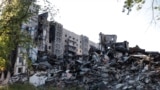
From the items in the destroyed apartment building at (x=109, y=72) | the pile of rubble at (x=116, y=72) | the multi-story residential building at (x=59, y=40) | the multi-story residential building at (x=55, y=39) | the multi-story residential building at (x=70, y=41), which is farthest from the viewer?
the multi-story residential building at (x=70, y=41)

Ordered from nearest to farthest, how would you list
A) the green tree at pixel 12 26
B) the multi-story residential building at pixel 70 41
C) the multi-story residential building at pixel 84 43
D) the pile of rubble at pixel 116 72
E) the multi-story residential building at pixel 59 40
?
the green tree at pixel 12 26, the pile of rubble at pixel 116 72, the multi-story residential building at pixel 59 40, the multi-story residential building at pixel 70 41, the multi-story residential building at pixel 84 43

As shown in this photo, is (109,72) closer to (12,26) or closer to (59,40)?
(12,26)

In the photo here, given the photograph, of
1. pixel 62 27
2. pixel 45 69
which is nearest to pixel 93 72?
pixel 45 69

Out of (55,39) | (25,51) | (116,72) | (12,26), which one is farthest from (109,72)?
(55,39)

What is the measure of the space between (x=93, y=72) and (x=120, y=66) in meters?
2.74

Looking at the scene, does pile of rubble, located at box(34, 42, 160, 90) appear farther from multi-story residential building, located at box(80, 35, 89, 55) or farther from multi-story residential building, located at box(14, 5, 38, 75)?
multi-story residential building, located at box(80, 35, 89, 55)

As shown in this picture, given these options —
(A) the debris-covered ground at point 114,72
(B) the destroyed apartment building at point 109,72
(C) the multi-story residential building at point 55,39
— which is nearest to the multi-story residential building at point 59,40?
(C) the multi-story residential building at point 55,39

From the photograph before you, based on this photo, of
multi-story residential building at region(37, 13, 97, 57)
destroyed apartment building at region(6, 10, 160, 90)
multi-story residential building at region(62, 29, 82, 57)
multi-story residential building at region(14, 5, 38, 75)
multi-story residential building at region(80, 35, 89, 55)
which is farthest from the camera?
multi-story residential building at region(80, 35, 89, 55)

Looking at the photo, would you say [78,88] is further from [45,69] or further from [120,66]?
[45,69]

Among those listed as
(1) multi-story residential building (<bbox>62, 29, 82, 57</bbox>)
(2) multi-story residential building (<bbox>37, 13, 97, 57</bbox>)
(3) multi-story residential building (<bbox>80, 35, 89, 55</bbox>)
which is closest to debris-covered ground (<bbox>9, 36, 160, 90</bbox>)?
(2) multi-story residential building (<bbox>37, 13, 97, 57</bbox>)

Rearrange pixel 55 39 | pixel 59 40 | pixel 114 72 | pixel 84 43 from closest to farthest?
pixel 114 72 < pixel 55 39 < pixel 59 40 < pixel 84 43

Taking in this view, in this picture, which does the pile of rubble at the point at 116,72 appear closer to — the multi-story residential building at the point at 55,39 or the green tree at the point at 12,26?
the green tree at the point at 12,26

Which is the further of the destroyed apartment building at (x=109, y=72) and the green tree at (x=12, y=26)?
the destroyed apartment building at (x=109, y=72)

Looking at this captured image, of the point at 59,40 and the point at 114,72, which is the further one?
the point at 59,40
